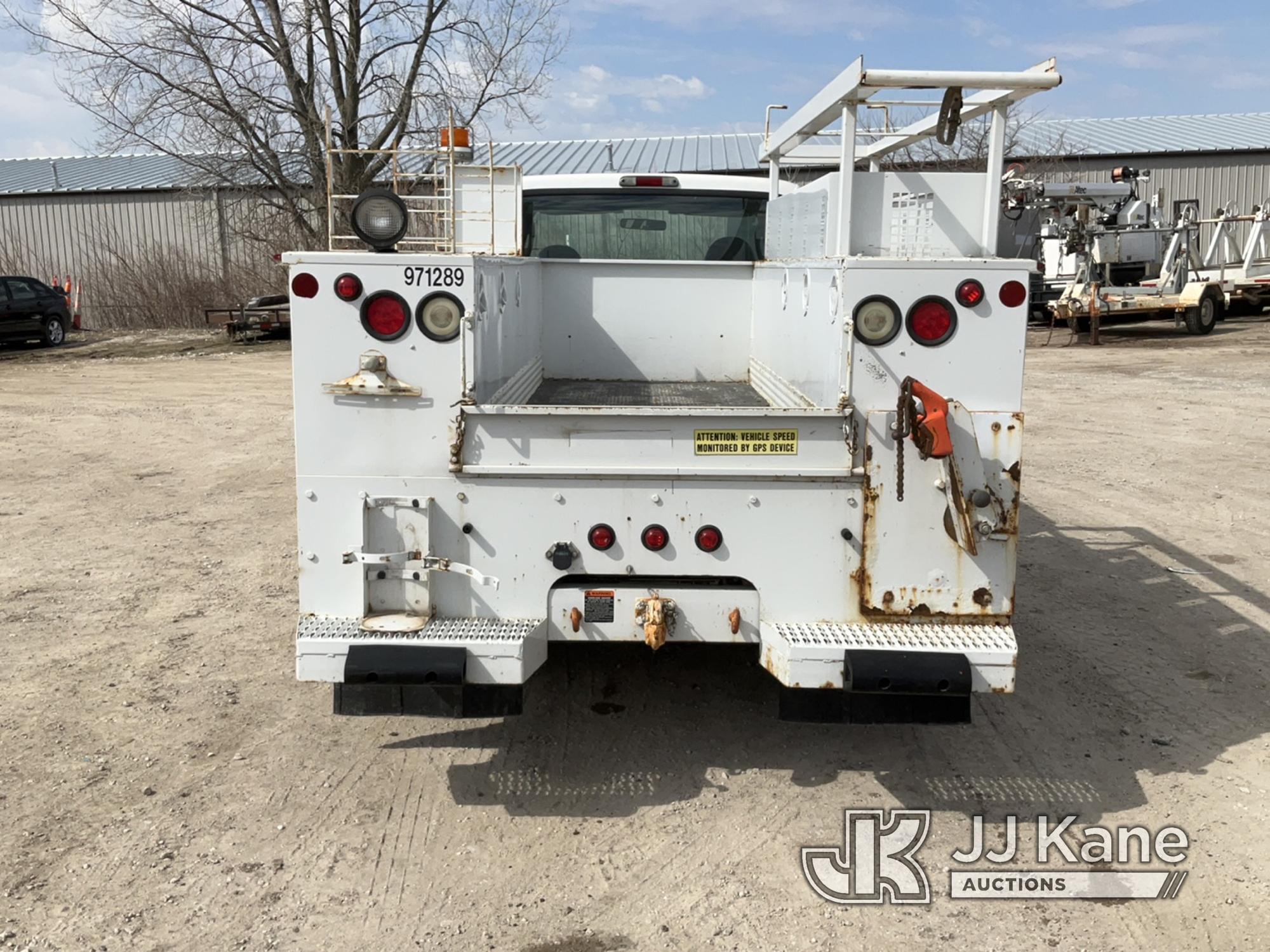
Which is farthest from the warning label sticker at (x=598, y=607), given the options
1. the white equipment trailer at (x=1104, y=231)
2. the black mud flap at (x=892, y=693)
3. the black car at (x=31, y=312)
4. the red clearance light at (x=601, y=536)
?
the black car at (x=31, y=312)

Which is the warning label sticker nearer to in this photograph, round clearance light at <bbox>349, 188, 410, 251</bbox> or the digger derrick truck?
the digger derrick truck

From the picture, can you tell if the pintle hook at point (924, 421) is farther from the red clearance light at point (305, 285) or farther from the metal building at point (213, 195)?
the metal building at point (213, 195)

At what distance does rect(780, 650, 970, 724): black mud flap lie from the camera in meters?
3.63

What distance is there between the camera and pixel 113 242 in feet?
112

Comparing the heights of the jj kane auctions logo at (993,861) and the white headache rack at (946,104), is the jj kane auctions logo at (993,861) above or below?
below

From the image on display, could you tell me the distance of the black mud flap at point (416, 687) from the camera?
3.66 metres

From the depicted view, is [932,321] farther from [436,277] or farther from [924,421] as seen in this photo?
[436,277]

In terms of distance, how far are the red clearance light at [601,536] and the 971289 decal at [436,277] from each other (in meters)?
0.93

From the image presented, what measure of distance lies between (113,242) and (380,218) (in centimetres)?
3432

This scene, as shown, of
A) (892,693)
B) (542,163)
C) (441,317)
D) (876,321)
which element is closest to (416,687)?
(441,317)

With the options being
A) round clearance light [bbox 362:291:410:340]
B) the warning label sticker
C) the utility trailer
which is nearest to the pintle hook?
the warning label sticker

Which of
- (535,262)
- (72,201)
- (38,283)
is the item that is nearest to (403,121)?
(38,283)

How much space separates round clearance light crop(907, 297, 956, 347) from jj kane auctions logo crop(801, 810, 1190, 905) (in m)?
1.65

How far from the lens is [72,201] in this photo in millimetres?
34562
